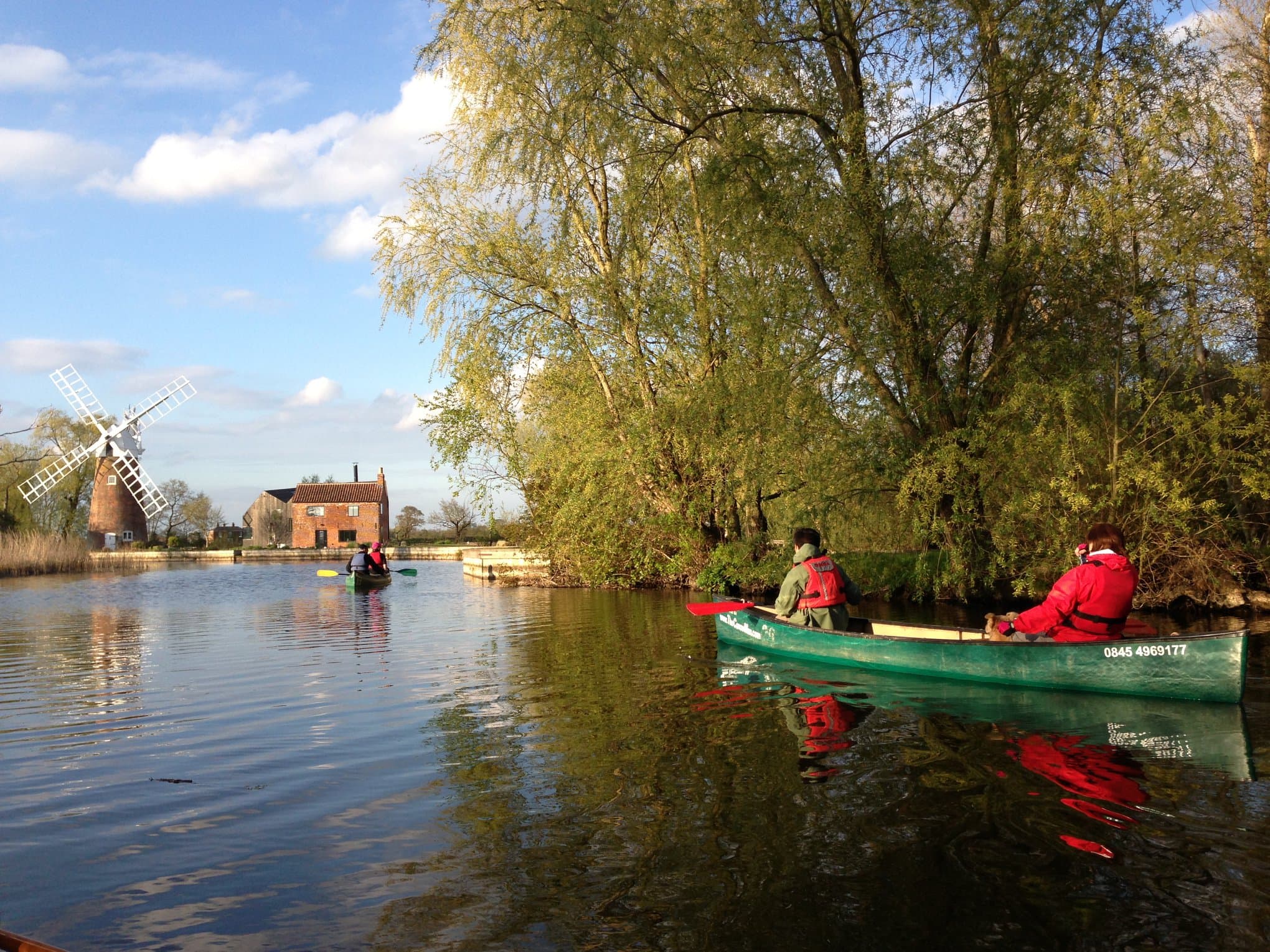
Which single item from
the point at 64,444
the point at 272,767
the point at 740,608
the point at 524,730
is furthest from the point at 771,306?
the point at 64,444

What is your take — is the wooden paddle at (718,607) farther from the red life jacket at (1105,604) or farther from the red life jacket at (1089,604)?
the red life jacket at (1105,604)

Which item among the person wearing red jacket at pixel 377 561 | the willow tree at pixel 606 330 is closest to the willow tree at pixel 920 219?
the willow tree at pixel 606 330

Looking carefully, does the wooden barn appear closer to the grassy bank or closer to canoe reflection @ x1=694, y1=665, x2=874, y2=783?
the grassy bank

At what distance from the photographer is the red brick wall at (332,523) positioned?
73.9 m

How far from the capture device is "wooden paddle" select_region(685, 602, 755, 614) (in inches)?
497

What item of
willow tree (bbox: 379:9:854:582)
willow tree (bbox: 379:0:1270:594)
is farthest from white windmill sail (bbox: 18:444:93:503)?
willow tree (bbox: 379:0:1270:594)

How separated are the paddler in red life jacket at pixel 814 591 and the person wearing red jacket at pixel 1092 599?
7.85ft

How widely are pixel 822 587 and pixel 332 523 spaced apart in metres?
67.6

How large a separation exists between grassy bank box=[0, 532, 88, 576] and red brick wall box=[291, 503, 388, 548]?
26.9 m

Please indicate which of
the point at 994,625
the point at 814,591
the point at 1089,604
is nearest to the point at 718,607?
the point at 814,591

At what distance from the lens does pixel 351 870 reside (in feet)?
16.0

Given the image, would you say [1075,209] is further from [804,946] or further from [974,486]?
[804,946]

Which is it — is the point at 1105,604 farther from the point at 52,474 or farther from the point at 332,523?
the point at 332,523

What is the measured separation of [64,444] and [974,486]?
60175 mm
